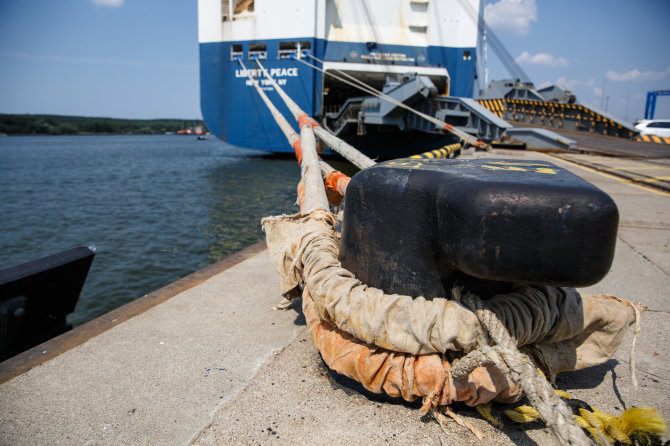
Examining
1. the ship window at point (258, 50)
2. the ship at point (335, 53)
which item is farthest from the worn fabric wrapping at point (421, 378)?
the ship window at point (258, 50)

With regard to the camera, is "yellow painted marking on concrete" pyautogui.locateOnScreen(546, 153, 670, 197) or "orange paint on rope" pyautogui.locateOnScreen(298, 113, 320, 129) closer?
"orange paint on rope" pyautogui.locateOnScreen(298, 113, 320, 129)

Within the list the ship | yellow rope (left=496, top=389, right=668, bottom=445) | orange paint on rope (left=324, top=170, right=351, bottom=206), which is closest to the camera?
yellow rope (left=496, top=389, right=668, bottom=445)

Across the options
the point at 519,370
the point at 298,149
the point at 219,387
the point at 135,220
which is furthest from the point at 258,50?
the point at 519,370

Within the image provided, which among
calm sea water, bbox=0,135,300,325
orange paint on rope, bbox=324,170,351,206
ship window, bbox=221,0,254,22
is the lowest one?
calm sea water, bbox=0,135,300,325

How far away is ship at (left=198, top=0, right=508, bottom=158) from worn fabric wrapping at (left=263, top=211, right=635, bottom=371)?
1313cm

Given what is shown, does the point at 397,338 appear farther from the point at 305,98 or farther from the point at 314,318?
the point at 305,98

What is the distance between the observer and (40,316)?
3121 mm

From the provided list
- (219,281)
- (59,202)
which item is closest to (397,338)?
(219,281)

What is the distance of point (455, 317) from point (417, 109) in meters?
11.9

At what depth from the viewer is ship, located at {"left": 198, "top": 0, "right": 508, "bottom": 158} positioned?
15.2 metres

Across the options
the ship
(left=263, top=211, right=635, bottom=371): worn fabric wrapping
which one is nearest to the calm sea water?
the ship

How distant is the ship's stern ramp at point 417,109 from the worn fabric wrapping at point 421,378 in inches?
389

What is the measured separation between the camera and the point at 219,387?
1.66m

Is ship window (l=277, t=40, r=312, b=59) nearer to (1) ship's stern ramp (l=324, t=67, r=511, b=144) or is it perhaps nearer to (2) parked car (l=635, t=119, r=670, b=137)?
(1) ship's stern ramp (l=324, t=67, r=511, b=144)
